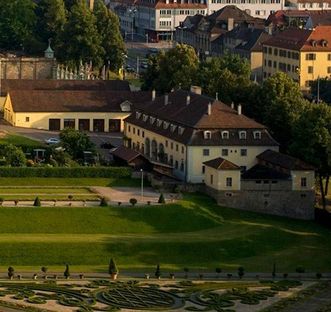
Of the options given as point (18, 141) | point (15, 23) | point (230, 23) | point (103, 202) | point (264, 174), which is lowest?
point (103, 202)

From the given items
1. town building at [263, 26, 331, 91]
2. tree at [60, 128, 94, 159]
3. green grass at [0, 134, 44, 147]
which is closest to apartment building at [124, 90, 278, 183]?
tree at [60, 128, 94, 159]

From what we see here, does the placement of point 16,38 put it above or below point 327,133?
above

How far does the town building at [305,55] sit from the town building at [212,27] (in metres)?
22.2

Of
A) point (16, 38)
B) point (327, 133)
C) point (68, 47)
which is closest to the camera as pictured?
point (327, 133)

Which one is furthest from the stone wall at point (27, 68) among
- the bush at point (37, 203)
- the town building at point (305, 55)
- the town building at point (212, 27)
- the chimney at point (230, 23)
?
the bush at point (37, 203)

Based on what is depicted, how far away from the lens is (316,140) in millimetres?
90062

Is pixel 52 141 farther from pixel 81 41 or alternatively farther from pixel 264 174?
pixel 81 41

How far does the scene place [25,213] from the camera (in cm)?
8125

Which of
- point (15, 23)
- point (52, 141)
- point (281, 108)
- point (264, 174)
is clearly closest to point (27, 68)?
point (15, 23)

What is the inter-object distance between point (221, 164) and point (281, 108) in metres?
11.6

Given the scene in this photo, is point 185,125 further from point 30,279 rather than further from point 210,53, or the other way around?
point 210,53

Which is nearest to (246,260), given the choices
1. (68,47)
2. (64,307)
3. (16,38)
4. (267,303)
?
(267,303)

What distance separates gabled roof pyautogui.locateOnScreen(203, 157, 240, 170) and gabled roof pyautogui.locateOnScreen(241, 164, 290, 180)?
37.7 inches

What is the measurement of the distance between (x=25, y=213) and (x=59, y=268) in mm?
7509
